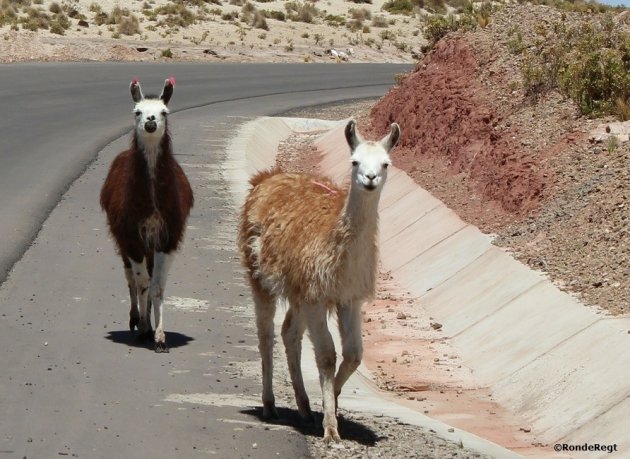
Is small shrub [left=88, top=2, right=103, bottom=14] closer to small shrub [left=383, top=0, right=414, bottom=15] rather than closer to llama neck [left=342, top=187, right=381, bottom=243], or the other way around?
small shrub [left=383, top=0, right=414, bottom=15]

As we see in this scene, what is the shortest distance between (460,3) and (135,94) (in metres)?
77.4

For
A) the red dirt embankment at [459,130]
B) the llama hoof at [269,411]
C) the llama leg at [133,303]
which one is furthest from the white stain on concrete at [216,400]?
the red dirt embankment at [459,130]

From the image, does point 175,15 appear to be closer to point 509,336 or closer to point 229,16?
point 229,16

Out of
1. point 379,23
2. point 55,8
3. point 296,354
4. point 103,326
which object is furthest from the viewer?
point 379,23

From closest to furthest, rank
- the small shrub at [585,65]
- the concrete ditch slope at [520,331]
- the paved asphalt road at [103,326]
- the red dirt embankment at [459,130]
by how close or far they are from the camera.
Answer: the paved asphalt road at [103,326] → the concrete ditch slope at [520,331] → the red dirt embankment at [459,130] → the small shrub at [585,65]

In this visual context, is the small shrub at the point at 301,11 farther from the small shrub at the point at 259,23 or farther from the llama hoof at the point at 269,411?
the llama hoof at the point at 269,411

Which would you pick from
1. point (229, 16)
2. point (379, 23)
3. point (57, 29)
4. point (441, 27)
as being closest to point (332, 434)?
point (441, 27)

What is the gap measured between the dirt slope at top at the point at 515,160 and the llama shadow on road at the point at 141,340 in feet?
14.0

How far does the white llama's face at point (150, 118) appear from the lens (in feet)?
42.2

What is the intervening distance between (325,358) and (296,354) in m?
0.74

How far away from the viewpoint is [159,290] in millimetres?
12719

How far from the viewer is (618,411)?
1103cm

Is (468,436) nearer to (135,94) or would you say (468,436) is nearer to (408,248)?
(135,94)

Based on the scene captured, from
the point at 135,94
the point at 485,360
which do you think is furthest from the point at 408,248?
the point at 135,94
